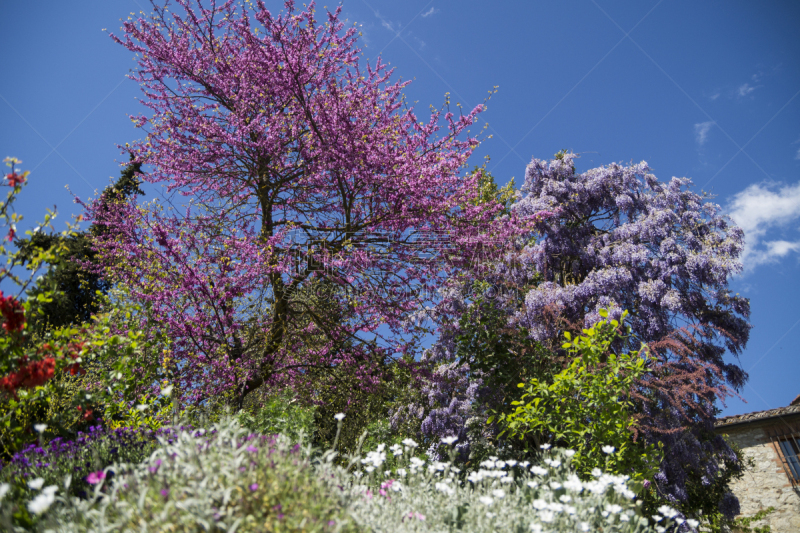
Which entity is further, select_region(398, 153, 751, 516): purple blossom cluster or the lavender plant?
select_region(398, 153, 751, 516): purple blossom cluster

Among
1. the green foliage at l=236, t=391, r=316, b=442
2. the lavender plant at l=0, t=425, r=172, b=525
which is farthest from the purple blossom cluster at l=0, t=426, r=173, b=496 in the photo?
the green foliage at l=236, t=391, r=316, b=442

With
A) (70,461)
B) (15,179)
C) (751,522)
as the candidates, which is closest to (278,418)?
(70,461)

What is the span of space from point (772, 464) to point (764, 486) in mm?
798

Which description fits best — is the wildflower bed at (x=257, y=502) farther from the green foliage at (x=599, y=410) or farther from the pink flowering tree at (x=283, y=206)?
the pink flowering tree at (x=283, y=206)

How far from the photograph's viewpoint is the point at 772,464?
1456 cm

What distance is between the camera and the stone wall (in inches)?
545

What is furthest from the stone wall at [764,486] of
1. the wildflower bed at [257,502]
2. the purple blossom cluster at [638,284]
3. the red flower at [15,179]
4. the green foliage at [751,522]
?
the red flower at [15,179]

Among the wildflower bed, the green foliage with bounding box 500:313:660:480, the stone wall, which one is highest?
the stone wall

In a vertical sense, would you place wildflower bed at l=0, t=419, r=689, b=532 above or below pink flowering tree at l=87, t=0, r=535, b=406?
below

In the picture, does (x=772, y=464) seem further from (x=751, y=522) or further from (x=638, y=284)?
(x=638, y=284)

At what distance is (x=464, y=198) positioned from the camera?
6879 millimetres

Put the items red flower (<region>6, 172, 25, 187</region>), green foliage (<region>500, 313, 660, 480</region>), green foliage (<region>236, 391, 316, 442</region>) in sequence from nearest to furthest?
red flower (<region>6, 172, 25, 187</region>) → green foliage (<region>500, 313, 660, 480</region>) → green foliage (<region>236, 391, 316, 442</region>)

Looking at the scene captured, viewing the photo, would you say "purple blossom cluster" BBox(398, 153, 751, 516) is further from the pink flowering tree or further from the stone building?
the stone building

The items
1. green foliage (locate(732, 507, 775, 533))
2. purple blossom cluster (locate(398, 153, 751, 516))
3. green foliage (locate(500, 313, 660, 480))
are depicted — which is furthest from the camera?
green foliage (locate(732, 507, 775, 533))
